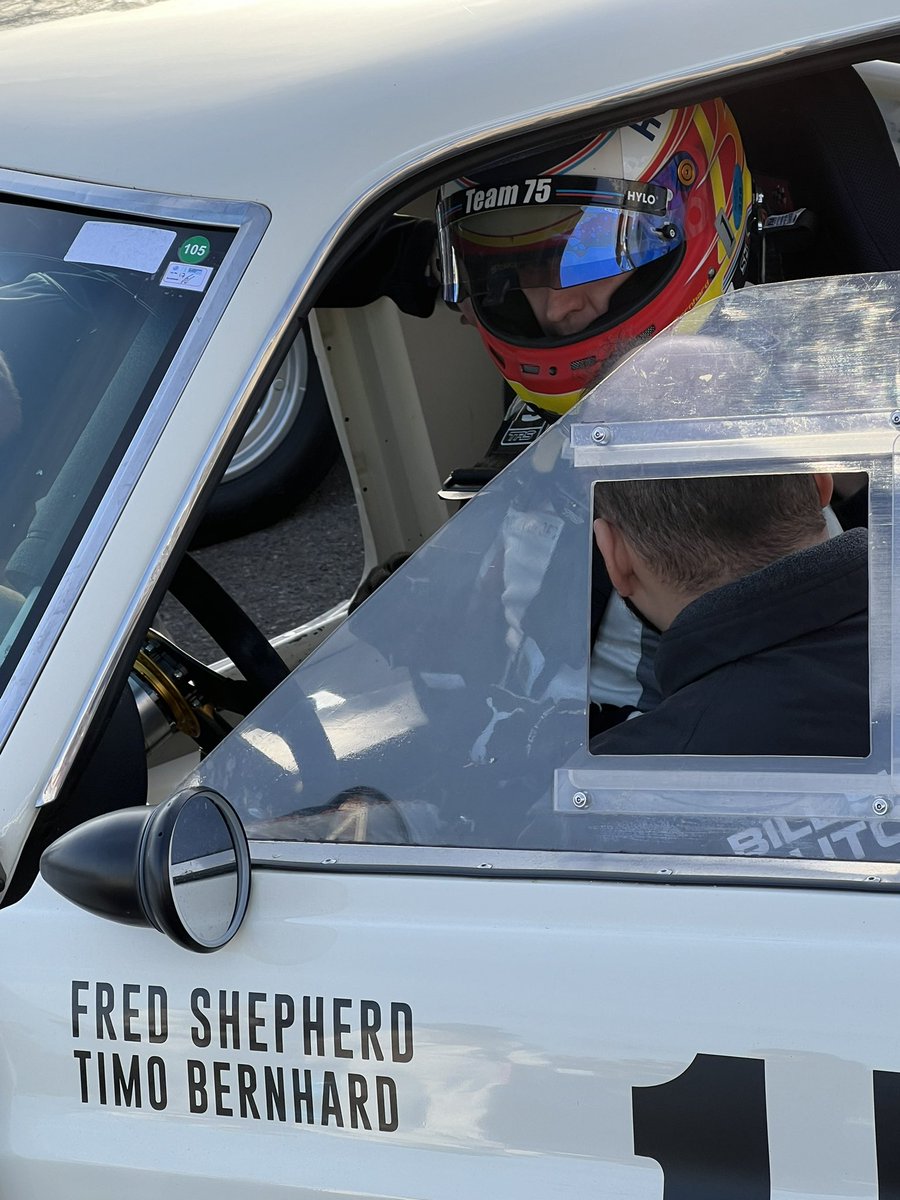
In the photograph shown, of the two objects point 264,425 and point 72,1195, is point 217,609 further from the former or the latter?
point 264,425

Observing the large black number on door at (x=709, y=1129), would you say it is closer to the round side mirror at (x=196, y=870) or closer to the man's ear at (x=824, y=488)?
the round side mirror at (x=196, y=870)

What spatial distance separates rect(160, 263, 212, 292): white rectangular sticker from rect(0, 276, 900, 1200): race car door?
31 centimetres

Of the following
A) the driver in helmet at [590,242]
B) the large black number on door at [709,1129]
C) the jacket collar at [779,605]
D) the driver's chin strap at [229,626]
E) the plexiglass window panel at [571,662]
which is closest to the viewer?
the large black number on door at [709,1129]

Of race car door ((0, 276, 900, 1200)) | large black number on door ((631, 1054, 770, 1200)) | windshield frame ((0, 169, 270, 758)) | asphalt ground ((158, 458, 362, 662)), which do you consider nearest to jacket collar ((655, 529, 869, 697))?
race car door ((0, 276, 900, 1200))

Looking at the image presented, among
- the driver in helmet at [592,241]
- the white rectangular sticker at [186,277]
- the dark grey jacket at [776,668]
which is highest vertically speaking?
the white rectangular sticker at [186,277]

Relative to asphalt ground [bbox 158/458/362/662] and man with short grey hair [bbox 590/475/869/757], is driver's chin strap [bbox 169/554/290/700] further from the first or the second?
asphalt ground [bbox 158/458/362/662]

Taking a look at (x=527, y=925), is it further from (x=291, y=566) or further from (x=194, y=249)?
(x=291, y=566)

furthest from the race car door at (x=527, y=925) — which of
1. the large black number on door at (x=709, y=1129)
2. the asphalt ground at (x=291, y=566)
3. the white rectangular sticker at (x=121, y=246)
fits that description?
the asphalt ground at (x=291, y=566)

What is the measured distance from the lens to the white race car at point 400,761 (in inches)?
36.5

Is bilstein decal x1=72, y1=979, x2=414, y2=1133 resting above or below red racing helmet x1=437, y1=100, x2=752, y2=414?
below

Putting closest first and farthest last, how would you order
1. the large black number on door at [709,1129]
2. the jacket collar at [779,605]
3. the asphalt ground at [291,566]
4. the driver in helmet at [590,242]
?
the large black number on door at [709,1129] → the jacket collar at [779,605] → the driver in helmet at [590,242] → the asphalt ground at [291,566]

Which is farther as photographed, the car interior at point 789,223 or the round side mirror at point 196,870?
the car interior at point 789,223

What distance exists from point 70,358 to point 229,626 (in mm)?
559

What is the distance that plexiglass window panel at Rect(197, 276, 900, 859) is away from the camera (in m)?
1.02
